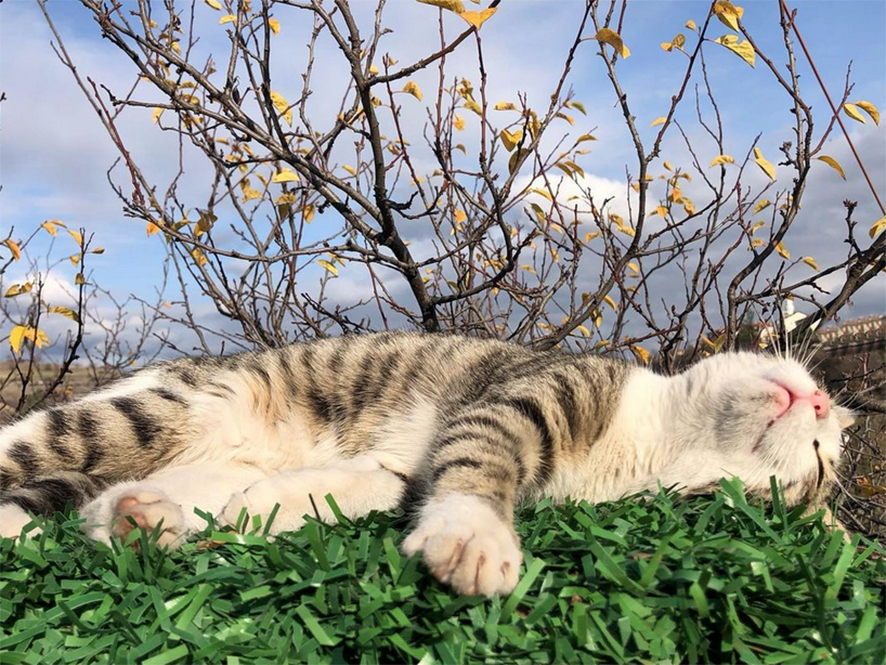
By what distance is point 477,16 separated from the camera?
1601 millimetres

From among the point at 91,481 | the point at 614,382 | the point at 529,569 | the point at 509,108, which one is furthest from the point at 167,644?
the point at 509,108

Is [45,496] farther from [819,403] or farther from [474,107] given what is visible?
[819,403]

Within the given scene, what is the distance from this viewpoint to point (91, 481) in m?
1.99

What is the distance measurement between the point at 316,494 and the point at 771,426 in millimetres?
1174

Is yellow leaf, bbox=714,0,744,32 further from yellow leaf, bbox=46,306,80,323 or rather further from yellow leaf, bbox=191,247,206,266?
yellow leaf, bbox=46,306,80,323

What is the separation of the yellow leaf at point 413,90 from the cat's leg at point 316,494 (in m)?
1.37

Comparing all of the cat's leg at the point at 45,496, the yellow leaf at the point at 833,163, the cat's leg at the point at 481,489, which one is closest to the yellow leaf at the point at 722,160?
the yellow leaf at the point at 833,163

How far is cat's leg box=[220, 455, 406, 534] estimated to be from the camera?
5.27ft

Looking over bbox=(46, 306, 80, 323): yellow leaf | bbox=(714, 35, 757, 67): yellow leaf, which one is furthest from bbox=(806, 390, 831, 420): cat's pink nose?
bbox=(46, 306, 80, 323): yellow leaf

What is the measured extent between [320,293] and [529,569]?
258cm

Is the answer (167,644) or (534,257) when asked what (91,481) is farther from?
(534,257)

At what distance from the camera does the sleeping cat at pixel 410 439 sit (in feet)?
5.45

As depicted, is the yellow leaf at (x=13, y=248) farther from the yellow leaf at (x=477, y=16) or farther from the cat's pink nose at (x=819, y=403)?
the cat's pink nose at (x=819, y=403)

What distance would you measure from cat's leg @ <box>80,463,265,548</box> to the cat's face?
1297 mm
